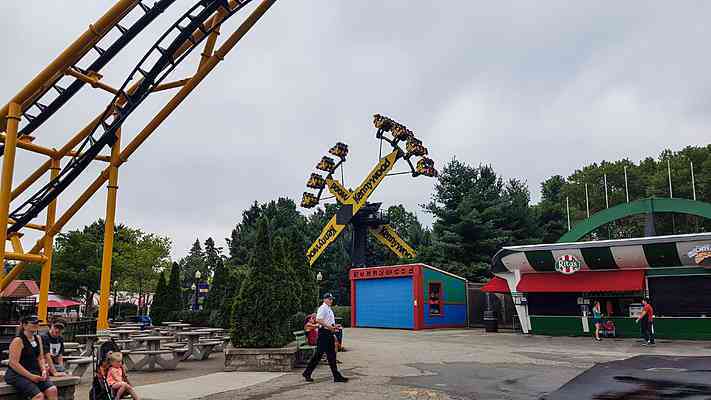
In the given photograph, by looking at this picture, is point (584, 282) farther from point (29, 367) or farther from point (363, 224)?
point (29, 367)

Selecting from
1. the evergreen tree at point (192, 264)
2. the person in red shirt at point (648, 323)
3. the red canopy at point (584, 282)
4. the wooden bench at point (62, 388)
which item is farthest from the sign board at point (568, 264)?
the evergreen tree at point (192, 264)

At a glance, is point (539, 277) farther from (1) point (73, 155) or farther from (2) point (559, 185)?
(2) point (559, 185)

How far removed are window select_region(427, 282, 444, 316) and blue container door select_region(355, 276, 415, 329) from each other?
48.7 inches

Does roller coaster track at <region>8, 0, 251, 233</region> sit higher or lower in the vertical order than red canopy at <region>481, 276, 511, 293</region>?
higher

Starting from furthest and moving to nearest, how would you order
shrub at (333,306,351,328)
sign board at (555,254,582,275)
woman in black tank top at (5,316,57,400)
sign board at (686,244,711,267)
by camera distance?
shrub at (333,306,351,328)
sign board at (555,254,582,275)
sign board at (686,244,711,267)
woman in black tank top at (5,316,57,400)

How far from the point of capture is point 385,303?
98.8 feet

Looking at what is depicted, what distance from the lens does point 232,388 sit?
989cm

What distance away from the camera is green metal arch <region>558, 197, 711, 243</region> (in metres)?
21.5

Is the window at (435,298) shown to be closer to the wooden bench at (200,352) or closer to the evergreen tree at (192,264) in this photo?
the wooden bench at (200,352)

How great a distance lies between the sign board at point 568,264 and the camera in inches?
871

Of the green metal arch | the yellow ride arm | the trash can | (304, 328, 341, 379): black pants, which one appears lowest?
the trash can

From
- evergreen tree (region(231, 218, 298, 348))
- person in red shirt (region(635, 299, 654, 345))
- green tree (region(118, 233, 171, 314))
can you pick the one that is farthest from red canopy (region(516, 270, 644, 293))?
green tree (region(118, 233, 171, 314))

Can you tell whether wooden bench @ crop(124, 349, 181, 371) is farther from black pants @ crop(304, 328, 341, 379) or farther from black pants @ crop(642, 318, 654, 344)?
black pants @ crop(642, 318, 654, 344)

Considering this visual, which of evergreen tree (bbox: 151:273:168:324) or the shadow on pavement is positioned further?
evergreen tree (bbox: 151:273:168:324)
